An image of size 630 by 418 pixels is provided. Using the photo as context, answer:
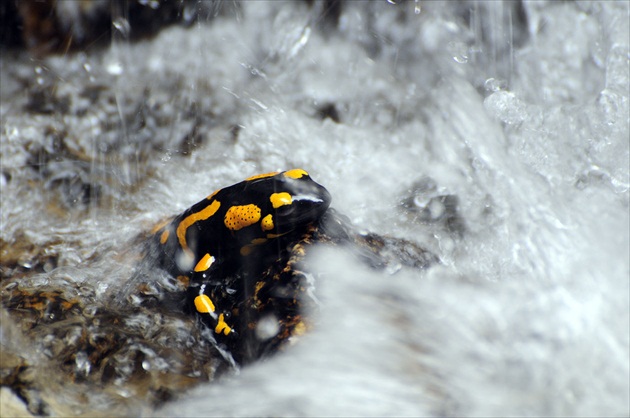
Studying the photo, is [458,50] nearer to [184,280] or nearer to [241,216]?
[241,216]

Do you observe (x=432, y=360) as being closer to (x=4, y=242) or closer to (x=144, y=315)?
(x=144, y=315)


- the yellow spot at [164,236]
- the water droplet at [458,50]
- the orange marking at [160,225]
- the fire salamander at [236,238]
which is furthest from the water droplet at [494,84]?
the yellow spot at [164,236]

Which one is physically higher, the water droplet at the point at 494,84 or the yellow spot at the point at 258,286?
the water droplet at the point at 494,84

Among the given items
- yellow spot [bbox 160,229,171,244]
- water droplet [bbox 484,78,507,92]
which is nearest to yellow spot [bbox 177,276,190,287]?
yellow spot [bbox 160,229,171,244]

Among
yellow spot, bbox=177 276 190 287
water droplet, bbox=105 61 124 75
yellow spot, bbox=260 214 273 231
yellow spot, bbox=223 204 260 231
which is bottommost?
water droplet, bbox=105 61 124 75

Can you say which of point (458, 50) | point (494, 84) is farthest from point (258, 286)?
point (458, 50)

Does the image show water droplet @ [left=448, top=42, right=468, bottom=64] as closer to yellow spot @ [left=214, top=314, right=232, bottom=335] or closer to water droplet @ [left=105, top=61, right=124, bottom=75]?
water droplet @ [left=105, top=61, right=124, bottom=75]

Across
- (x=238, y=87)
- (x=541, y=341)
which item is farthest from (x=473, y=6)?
(x=541, y=341)

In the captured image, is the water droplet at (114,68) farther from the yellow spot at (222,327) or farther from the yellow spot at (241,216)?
the yellow spot at (222,327)
